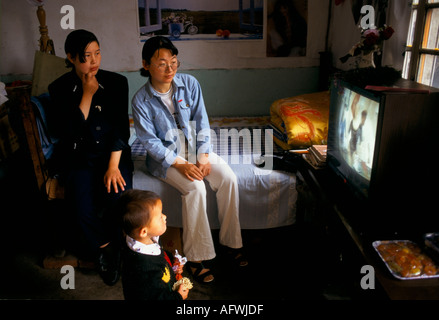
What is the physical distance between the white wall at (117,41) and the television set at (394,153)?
6.59ft

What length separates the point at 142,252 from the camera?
1324 mm

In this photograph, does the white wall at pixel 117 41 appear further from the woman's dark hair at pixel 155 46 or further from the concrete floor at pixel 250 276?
the concrete floor at pixel 250 276

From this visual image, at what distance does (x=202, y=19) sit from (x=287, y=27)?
801 mm

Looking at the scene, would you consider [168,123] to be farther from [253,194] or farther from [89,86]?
[253,194]

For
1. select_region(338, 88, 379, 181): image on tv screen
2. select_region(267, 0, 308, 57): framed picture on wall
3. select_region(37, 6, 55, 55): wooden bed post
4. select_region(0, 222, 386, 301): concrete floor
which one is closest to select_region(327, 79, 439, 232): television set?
select_region(338, 88, 379, 181): image on tv screen

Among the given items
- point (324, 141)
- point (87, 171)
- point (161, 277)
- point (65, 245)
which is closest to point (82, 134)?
point (87, 171)

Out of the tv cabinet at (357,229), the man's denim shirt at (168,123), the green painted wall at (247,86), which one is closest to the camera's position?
the tv cabinet at (357,229)

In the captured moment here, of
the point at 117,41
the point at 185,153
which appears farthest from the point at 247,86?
the point at 185,153

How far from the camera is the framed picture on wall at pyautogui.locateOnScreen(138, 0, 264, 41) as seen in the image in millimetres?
3316

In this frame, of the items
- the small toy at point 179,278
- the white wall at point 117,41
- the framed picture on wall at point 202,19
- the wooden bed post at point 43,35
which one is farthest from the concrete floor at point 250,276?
the framed picture on wall at point 202,19

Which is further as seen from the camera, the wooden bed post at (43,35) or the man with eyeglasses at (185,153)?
the wooden bed post at (43,35)

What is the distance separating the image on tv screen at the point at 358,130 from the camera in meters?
1.41

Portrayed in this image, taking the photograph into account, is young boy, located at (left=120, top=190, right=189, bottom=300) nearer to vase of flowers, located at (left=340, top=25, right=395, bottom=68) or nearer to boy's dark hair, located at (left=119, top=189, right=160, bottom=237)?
boy's dark hair, located at (left=119, top=189, right=160, bottom=237)

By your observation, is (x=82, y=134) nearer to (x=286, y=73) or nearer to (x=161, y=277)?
(x=161, y=277)
